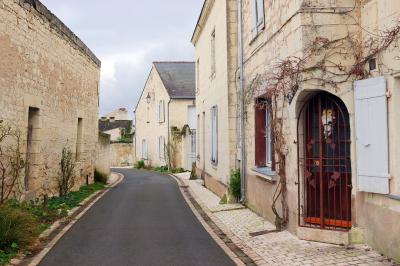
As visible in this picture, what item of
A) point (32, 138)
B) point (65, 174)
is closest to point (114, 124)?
point (65, 174)

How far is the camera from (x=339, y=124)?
22.1ft

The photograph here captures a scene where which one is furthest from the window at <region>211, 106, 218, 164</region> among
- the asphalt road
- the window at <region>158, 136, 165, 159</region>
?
the window at <region>158, 136, 165, 159</region>

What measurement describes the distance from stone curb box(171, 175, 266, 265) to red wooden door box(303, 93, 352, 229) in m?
→ 1.23

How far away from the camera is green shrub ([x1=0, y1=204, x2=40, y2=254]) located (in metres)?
6.29

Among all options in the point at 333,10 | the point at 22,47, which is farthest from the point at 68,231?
the point at 333,10

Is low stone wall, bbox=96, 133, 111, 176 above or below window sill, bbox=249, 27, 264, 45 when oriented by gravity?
below

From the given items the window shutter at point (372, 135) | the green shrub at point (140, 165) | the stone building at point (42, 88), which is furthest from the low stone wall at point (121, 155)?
the window shutter at point (372, 135)

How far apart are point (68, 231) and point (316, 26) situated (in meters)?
5.54

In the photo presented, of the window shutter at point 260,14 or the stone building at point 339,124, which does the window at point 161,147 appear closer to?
the window shutter at point 260,14

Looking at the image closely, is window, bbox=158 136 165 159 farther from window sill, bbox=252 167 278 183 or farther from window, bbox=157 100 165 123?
window sill, bbox=252 167 278 183

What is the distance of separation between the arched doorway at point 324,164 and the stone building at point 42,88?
234 inches

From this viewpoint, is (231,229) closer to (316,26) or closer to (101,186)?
(316,26)

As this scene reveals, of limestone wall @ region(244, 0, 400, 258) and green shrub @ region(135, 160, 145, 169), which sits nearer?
limestone wall @ region(244, 0, 400, 258)

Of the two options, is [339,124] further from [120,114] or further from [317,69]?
[120,114]
